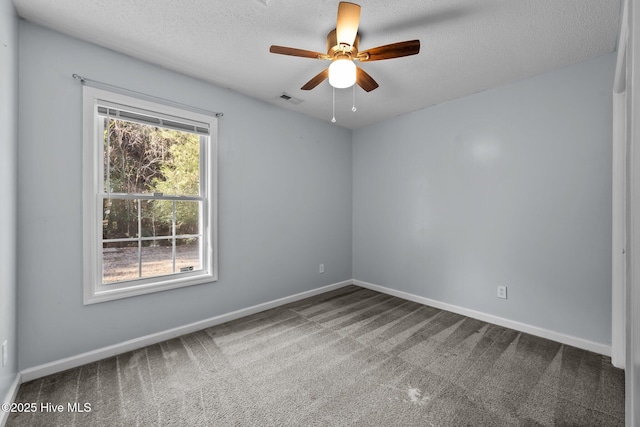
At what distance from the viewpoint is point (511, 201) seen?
2.72 meters

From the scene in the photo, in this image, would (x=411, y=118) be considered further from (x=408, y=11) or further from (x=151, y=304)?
(x=151, y=304)

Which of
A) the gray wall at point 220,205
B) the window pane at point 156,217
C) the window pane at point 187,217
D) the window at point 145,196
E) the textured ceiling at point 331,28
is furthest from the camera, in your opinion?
the window pane at point 187,217

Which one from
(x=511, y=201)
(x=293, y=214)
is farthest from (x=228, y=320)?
(x=511, y=201)

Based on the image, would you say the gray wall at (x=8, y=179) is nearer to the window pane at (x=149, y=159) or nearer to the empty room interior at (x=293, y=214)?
the empty room interior at (x=293, y=214)

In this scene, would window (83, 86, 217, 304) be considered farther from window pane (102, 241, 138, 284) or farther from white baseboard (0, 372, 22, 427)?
white baseboard (0, 372, 22, 427)

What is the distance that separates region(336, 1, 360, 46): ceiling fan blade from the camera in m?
1.49

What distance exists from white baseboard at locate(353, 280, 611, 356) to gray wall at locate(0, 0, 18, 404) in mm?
3674

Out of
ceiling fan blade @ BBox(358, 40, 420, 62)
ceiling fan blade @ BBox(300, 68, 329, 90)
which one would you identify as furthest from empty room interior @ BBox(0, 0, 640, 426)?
ceiling fan blade @ BBox(300, 68, 329, 90)

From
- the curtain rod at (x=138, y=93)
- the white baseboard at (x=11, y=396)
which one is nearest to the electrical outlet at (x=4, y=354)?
the white baseboard at (x=11, y=396)

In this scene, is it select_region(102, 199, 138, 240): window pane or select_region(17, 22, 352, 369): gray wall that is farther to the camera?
select_region(102, 199, 138, 240): window pane

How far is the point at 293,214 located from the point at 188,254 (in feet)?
4.44

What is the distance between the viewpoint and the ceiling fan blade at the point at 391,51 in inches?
65.9

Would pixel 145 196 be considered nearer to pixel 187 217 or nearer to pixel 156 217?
pixel 156 217

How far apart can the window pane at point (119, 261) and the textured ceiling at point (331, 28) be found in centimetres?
166
